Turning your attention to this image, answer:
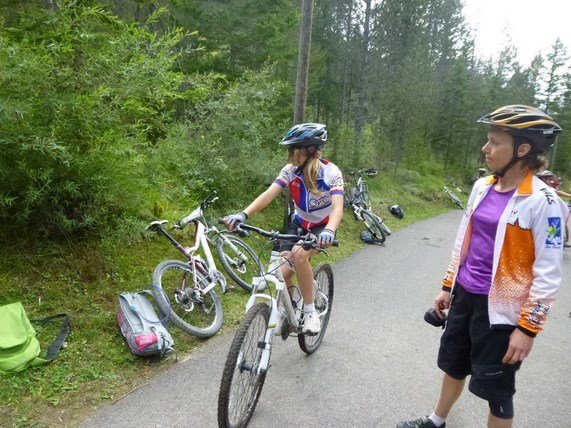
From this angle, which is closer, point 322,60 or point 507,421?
point 507,421

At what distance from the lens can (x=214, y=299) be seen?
471 cm

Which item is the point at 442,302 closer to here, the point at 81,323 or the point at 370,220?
the point at 81,323

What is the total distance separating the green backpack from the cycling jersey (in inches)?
101

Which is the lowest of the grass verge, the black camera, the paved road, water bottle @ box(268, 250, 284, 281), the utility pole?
the paved road

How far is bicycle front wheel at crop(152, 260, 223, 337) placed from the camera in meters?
4.16

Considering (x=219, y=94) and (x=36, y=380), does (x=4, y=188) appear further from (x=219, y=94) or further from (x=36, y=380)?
(x=219, y=94)

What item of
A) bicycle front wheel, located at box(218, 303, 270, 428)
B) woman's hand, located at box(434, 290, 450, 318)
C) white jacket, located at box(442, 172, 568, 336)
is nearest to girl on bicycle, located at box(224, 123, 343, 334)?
bicycle front wheel, located at box(218, 303, 270, 428)

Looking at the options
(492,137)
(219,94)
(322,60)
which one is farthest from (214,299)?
(322,60)

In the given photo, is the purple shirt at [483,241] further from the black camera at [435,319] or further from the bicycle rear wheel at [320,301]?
the bicycle rear wheel at [320,301]

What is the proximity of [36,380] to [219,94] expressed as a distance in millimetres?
6320

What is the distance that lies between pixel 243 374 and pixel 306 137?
194cm

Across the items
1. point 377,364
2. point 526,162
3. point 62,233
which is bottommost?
point 377,364

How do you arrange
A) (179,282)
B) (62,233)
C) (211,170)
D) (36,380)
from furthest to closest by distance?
(211,170)
(179,282)
(62,233)
(36,380)

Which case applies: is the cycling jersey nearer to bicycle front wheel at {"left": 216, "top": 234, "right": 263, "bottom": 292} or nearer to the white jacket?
the white jacket
